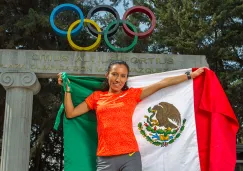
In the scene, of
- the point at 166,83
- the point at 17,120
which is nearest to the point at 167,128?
the point at 166,83

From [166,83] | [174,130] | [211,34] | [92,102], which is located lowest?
[174,130]

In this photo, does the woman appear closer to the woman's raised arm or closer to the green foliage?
the woman's raised arm

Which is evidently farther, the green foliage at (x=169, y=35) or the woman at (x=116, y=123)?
the green foliage at (x=169, y=35)

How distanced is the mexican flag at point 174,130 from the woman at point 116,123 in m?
0.58

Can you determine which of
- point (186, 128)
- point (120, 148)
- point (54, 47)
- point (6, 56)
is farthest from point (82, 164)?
point (54, 47)

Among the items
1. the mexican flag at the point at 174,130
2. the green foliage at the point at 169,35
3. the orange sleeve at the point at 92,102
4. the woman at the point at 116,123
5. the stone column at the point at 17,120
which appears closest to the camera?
the woman at the point at 116,123

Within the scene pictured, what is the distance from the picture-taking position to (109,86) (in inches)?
169

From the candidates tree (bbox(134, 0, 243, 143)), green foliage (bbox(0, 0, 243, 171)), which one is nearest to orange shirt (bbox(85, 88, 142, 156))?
green foliage (bbox(0, 0, 243, 171))

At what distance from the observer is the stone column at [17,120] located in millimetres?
7875

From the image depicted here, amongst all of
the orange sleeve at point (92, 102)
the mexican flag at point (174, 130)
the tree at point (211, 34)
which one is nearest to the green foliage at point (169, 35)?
the tree at point (211, 34)

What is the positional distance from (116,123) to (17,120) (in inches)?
187

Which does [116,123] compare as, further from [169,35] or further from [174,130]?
[169,35]

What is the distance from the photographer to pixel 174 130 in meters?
4.82

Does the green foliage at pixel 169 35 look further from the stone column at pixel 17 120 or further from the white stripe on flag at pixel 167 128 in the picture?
the white stripe on flag at pixel 167 128
